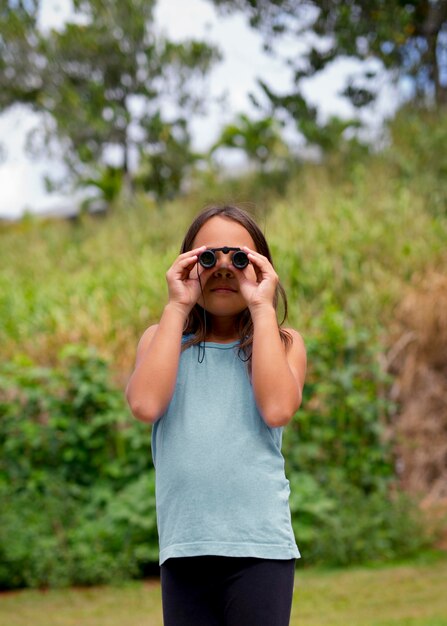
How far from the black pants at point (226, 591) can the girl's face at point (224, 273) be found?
0.64m

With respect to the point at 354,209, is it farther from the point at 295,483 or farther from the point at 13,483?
the point at 13,483

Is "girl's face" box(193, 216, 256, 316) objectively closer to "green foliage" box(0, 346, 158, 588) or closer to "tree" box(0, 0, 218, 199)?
"green foliage" box(0, 346, 158, 588)

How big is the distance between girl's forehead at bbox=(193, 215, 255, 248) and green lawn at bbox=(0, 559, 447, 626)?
321 cm

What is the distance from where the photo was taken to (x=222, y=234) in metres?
2.30

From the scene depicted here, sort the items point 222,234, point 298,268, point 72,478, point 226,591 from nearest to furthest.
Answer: point 226,591 → point 222,234 → point 72,478 → point 298,268

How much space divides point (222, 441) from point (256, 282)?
1.41 ft

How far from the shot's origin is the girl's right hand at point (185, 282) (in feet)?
7.24

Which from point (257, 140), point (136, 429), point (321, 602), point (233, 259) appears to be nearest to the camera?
point (233, 259)

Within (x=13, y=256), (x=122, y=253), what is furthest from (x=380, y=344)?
(x=13, y=256)

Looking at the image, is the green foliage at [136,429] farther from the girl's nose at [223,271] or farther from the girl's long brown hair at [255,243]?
the girl's nose at [223,271]

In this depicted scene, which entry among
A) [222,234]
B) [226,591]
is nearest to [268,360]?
[222,234]

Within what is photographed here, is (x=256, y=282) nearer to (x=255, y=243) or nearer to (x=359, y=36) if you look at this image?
(x=255, y=243)

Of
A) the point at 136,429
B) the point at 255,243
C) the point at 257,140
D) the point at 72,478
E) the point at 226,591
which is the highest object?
the point at 257,140

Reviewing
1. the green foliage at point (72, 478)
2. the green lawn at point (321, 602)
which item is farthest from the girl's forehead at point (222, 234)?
the green foliage at point (72, 478)
